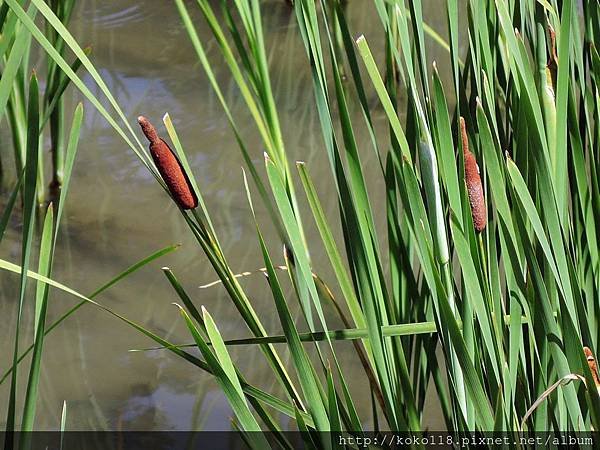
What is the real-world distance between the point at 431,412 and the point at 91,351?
0.65 meters

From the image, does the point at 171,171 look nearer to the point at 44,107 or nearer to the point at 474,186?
the point at 474,186

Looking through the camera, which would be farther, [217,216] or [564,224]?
[217,216]

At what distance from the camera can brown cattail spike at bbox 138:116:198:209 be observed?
69 cm

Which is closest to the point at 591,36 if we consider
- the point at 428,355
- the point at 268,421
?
the point at 428,355

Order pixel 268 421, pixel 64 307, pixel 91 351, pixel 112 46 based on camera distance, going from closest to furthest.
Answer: pixel 268 421
pixel 91 351
pixel 64 307
pixel 112 46

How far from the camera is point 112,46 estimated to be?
273 centimetres

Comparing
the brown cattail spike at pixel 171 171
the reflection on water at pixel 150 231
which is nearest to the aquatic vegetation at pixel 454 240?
the brown cattail spike at pixel 171 171

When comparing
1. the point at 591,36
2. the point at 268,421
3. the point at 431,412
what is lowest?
the point at 431,412

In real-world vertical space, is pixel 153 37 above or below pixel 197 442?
above

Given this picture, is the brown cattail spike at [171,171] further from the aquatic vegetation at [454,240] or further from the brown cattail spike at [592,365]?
the brown cattail spike at [592,365]

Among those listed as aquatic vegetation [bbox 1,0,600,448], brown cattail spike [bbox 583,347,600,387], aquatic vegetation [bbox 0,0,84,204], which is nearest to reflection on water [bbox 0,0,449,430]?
aquatic vegetation [bbox 0,0,84,204]

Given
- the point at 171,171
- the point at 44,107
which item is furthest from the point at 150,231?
the point at 171,171

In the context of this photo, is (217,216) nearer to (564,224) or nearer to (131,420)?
(131,420)

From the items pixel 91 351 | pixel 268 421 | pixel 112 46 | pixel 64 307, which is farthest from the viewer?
pixel 112 46
